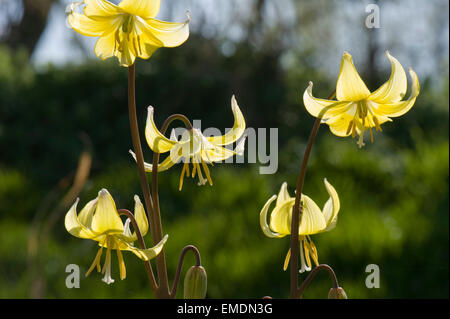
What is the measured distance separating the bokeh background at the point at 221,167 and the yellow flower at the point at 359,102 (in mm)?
822

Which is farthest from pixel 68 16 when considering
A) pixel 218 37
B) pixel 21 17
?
pixel 21 17

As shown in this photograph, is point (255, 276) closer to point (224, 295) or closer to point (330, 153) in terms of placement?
point (224, 295)

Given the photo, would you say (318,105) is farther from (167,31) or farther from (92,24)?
(92,24)

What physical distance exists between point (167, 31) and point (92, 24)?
0.15 meters

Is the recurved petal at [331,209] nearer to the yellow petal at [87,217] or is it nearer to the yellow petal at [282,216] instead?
the yellow petal at [282,216]

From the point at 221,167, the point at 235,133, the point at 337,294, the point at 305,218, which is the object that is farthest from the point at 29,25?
the point at 337,294

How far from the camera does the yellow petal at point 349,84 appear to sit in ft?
2.88

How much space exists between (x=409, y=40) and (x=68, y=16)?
17.1m

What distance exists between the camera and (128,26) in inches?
37.1

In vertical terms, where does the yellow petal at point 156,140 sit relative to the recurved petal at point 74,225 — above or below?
above

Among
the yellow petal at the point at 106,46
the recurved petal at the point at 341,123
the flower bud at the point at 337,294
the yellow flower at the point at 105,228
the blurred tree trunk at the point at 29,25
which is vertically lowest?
the flower bud at the point at 337,294

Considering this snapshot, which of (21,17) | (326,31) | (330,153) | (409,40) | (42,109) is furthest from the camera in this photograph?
(409,40)

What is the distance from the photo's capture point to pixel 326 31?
12.3 metres

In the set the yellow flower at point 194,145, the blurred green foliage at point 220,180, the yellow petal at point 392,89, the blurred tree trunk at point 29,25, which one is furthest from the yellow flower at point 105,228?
the blurred tree trunk at point 29,25
